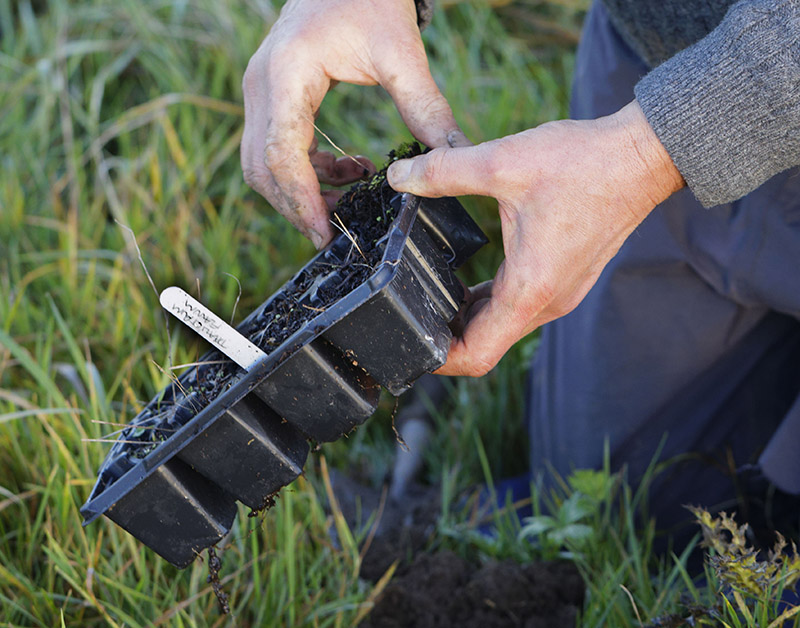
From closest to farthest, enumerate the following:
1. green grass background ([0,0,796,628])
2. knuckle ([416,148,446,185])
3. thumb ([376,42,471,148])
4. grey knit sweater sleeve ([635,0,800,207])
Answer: grey knit sweater sleeve ([635,0,800,207]), knuckle ([416,148,446,185]), thumb ([376,42,471,148]), green grass background ([0,0,796,628])

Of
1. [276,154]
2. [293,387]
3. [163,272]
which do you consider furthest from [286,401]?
[163,272]

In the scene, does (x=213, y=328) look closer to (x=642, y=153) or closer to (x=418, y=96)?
(x=418, y=96)

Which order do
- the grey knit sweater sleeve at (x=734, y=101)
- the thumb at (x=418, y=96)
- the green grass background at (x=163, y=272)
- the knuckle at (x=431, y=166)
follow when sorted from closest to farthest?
the grey knit sweater sleeve at (x=734, y=101) < the knuckle at (x=431, y=166) < the thumb at (x=418, y=96) < the green grass background at (x=163, y=272)

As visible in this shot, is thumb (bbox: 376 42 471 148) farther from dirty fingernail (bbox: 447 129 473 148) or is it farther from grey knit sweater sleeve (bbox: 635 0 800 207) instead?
grey knit sweater sleeve (bbox: 635 0 800 207)

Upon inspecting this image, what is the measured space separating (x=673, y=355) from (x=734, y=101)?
74 centimetres

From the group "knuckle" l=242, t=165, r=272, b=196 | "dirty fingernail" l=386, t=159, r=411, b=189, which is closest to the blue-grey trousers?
"dirty fingernail" l=386, t=159, r=411, b=189

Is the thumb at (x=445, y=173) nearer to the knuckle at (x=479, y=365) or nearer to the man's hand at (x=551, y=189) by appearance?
the man's hand at (x=551, y=189)

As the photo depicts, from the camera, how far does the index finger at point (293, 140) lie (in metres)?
1.18

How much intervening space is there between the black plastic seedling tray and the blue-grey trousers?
59 centimetres

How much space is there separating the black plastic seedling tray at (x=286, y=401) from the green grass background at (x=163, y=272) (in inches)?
8.4

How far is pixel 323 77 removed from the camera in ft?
4.00

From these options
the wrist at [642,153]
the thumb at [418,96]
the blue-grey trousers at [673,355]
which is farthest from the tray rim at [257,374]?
the blue-grey trousers at [673,355]

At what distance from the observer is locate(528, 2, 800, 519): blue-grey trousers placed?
140 cm

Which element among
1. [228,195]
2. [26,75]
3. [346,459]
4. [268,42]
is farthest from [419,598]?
[26,75]
